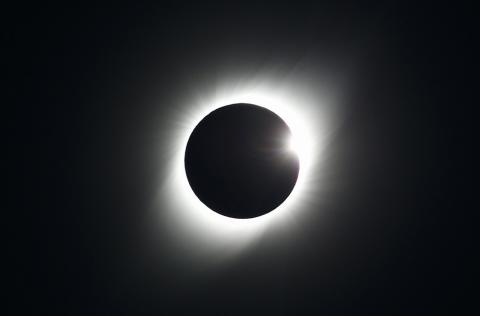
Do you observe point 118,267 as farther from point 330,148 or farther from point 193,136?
point 330,148

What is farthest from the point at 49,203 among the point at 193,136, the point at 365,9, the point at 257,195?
the point at 365,9

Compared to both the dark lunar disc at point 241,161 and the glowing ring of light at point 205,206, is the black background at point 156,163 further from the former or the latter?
the dark lunar disc at point 241,161

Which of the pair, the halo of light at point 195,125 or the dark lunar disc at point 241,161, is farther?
the halo of light at point 195,125

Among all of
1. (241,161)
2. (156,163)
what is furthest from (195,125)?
(241,161)

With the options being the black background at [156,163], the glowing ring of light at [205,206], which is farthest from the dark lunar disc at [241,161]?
the black background at [156,163]

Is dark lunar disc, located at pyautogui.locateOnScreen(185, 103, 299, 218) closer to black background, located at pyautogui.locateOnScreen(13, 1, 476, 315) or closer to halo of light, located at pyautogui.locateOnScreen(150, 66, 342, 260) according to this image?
halo of light, located at pyautogui.locateOnScreen(150, 66, 342, 260)

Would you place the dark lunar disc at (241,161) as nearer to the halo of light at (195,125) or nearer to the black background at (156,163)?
the halo of light at (195,125)
